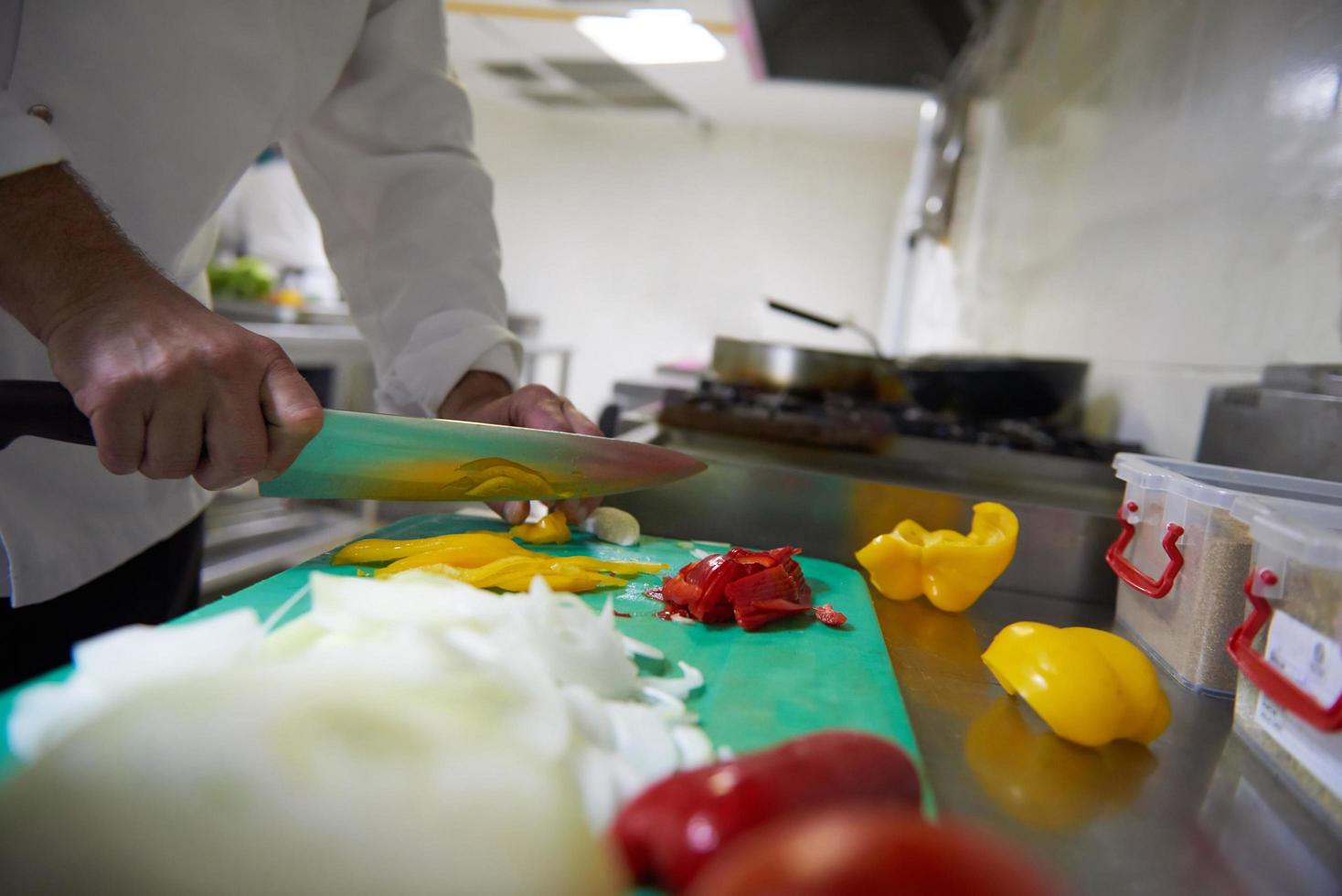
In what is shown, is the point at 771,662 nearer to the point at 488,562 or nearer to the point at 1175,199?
the point at 488,562

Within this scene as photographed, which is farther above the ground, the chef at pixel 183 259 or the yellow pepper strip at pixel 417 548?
the chef at pixel 183 259

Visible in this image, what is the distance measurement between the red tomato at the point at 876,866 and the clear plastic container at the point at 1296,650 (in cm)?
33

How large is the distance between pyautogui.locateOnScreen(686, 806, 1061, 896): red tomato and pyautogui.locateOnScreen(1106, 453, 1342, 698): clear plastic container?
50 centimetres

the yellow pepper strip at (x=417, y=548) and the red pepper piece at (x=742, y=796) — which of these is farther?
the yellow pepper strip at (x=417, y=548)

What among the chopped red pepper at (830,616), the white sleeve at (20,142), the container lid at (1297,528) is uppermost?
the white sleeve at (20,142)

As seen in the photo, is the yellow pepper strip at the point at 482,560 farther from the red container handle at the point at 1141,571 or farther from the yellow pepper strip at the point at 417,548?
the red container handle at the point at 1141,571

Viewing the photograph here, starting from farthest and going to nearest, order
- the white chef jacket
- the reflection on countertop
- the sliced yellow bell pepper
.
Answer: the white chef jacket
the sliced yellow bell pepper
the reflection on countertop

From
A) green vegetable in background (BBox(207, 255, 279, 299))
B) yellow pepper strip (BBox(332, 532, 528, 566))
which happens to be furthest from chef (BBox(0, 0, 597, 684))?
green vegetable in background (BBox(207, 255, 279, 299))

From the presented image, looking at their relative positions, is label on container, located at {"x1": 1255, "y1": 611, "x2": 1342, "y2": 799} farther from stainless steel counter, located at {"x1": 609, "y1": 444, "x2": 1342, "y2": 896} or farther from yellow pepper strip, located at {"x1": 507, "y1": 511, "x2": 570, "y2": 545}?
yellow pepper strip, located at {"x1": 507, "y1": 511, "x2": 570, "y2": 545}

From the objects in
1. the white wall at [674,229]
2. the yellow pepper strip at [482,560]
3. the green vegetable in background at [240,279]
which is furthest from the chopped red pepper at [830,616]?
the white wall at [674,229]

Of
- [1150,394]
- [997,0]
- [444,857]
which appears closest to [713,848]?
[444,857]

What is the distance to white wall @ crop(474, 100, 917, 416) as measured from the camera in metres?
6.63

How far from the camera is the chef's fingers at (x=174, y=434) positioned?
652mm

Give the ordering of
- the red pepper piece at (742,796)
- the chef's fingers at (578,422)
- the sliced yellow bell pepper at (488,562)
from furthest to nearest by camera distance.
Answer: the chef's fingers at (578,422)
the sliced yellow bell pepper at (488,562)
the red pepper piece at (742,796)
